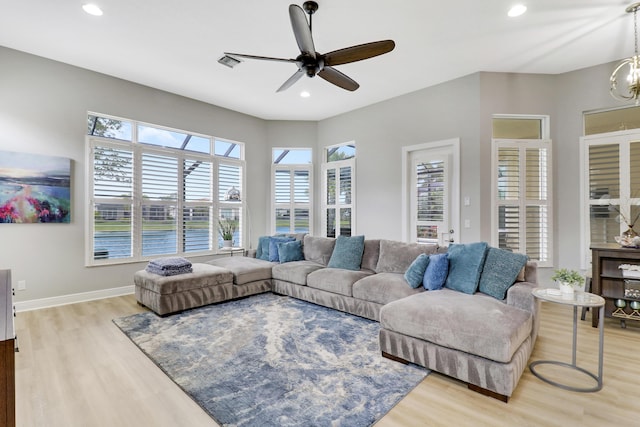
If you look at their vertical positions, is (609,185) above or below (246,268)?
above

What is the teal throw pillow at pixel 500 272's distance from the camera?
2.69 meters

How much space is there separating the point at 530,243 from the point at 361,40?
146 inches

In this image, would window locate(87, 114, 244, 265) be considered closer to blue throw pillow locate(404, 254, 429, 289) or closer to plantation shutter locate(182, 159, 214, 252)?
plantation shutter locate(182, 159, 214, 252)

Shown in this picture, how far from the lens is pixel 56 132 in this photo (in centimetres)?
398

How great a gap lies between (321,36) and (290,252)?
3017mm

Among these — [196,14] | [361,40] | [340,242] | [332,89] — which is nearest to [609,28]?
[361,40]

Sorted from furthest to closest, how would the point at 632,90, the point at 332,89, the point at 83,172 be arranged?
the point at 332,89
the point at 83,172
the point at 632,90

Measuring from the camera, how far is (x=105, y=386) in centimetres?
212

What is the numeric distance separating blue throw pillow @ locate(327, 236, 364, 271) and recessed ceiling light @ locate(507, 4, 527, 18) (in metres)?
2.99

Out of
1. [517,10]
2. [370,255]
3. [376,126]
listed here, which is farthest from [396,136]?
[517,10]

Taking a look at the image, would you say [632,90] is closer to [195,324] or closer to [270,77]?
[270,77]

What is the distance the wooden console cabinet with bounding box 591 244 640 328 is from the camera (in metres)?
3.20

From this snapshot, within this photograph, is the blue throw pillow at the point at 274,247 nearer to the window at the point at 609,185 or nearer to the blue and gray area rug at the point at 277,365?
the blue and gray area rug at the point at 277,365

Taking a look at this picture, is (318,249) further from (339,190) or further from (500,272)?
(500,272)
